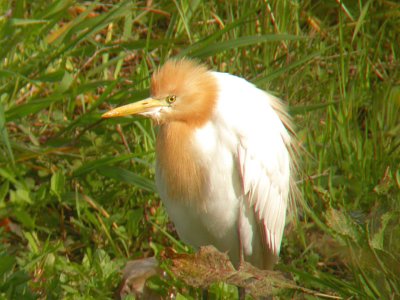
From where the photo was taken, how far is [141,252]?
473 cm

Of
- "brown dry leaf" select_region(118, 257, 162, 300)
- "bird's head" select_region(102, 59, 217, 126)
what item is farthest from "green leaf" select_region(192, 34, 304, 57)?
"brown dry leaf" select_region(118, 257, 162, 300)

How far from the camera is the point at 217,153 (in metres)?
3.86

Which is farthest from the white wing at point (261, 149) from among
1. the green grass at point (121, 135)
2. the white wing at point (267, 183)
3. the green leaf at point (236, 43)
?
the green leaf at point (236, 43)

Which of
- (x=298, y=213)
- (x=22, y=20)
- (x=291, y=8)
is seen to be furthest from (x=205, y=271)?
(x=291, y=8)

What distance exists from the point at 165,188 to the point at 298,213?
0.87 meters

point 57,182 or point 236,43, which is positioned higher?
point 236,43

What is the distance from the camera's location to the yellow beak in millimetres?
3861

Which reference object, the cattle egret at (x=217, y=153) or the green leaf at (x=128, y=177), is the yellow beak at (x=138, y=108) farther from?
the green leaf at (x=128, y=177)

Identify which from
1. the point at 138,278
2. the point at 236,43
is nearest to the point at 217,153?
the point at 138,278

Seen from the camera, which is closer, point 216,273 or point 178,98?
point 216,273

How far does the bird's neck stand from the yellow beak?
0.10m

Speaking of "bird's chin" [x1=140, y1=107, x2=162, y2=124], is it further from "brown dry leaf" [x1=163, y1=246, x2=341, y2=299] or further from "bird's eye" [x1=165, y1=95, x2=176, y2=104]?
"brown dry leaf" [x1=163, y1=246, x2=341, y2=299]

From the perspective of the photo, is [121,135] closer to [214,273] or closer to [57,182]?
[57,182]

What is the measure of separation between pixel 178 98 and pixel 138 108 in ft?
0.53
